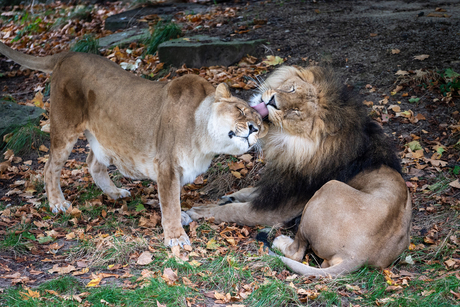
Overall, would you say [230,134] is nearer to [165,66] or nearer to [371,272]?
[371,272]

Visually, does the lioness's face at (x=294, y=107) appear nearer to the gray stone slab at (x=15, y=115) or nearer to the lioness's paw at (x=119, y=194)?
the lioness's paw at (x=119, y=194)

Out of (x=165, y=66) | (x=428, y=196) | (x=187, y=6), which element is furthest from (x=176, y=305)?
(x=187, y=6)

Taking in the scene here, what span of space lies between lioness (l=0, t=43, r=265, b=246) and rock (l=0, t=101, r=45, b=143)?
195 centimetres

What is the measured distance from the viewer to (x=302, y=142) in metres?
3.90

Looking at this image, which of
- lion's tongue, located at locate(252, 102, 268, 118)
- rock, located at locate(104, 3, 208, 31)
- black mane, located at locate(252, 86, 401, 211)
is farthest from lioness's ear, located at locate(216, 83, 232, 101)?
rock, located at locate(104, 3, 208, 31)

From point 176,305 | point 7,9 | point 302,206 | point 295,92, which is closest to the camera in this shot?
point 176,305

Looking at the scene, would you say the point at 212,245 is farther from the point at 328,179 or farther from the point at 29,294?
the point at 29,294

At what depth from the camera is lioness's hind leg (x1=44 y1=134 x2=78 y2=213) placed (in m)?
4.59

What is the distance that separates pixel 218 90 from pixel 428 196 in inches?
94.3

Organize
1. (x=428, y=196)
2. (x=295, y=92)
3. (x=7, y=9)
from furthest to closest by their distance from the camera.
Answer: (x=7, y=9) < (x=428, y=196) < (x=295, y=92)

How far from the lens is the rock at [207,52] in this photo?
7.11m

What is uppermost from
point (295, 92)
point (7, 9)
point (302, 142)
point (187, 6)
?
point (295, 92)

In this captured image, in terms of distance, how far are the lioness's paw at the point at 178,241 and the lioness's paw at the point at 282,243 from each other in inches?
28.2

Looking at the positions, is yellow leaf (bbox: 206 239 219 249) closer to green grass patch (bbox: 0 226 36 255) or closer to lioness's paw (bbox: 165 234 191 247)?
lioness's paw (bbox: 165 234 191 247)
